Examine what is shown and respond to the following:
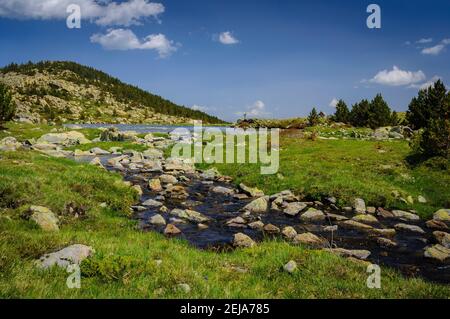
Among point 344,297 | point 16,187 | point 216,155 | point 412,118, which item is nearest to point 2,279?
point 344,297

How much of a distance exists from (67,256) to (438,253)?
457 inches

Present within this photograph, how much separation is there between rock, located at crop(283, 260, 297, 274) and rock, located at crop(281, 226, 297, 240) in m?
4.82

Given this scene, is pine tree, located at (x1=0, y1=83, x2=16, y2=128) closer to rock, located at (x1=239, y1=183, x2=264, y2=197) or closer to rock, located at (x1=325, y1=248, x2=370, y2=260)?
rock, located at (x1=239, y1=183, x2=264, y2=197)

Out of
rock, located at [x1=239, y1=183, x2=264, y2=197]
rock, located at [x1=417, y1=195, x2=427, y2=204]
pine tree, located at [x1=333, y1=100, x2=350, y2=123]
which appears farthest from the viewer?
pine tree, located at [x1=333, y1=100, x2=350, y2=123]

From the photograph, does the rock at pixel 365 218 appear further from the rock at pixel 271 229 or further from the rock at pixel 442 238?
the rock at pixel 271 229

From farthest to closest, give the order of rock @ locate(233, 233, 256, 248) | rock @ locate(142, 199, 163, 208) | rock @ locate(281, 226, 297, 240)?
rock @ locate(142, 199, 163, 208), rock @ locate(281, 226, 297, 240), rock @ locate(233, 233, 256, 248)

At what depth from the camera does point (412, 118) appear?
5403cm

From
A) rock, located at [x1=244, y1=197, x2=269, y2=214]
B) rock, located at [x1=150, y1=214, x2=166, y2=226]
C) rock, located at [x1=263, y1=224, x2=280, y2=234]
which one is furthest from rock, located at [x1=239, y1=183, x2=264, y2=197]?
rock, located at [x1=150, y1=214, x2=166, y2=226]

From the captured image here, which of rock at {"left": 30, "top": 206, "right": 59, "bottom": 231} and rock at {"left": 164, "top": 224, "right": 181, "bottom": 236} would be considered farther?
rock at {"left": 164, "top": 224, "right": 181, "bottom": 236}

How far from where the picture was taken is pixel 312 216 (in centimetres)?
1792

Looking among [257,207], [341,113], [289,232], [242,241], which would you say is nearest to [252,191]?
[257,207]

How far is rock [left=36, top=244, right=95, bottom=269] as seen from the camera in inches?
320

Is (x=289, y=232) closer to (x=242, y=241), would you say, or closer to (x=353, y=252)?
(x=242, y=241)

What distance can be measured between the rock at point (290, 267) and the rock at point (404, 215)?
10788 millimetres
